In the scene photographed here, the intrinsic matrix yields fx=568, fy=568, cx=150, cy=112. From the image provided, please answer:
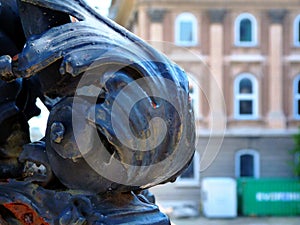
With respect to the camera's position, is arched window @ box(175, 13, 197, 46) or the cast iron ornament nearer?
the cast iron ornament

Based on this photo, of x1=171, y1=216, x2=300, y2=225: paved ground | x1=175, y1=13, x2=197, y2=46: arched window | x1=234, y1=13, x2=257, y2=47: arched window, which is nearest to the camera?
x1=171, y1=216, x2=300, y2=225: paved ground

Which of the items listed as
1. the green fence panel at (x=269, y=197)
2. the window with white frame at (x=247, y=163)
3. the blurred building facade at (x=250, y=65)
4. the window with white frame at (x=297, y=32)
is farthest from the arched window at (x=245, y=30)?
the green fence panel at (x=269, y=197)

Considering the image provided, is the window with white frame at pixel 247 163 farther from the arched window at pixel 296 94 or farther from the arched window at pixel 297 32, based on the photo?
the arched window at pixel 297 32

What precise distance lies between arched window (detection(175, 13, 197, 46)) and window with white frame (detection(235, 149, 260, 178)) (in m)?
3.01

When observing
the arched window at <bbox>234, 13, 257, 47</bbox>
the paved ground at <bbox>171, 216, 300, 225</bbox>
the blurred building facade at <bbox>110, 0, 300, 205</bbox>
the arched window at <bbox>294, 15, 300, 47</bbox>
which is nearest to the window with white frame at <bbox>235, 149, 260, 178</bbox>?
the blurred building facade at <bbox>110, 0, 300, 205</bbox>

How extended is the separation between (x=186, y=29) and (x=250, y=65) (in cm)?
183

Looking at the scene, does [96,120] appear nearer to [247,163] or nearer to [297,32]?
[247,163]

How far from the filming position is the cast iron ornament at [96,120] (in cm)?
90

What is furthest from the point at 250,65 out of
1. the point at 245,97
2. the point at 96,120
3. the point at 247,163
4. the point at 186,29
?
the point at 96,120

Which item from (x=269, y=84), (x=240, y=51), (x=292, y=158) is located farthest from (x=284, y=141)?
(x=240, y=51)

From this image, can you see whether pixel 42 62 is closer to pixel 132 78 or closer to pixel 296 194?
pixel 132 78

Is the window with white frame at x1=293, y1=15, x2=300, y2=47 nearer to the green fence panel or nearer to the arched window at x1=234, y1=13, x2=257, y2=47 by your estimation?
the arched window at x1=234, y1=13, x2=257, y2=47

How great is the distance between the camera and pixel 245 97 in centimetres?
1405

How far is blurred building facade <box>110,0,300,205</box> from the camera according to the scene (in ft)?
45.7
